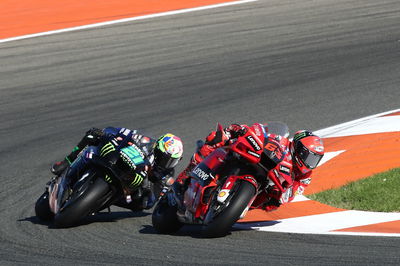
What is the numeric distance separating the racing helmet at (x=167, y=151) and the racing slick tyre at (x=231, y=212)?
124cm

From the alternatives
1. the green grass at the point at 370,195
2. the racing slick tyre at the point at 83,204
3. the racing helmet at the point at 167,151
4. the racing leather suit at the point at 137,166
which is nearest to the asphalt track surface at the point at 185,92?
the racing slick tyre at the point at 83,204

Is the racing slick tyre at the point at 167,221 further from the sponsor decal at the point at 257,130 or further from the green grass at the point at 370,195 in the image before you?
the green grass at the point at 370,195

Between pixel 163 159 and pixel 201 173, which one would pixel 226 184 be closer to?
pixel 201 173

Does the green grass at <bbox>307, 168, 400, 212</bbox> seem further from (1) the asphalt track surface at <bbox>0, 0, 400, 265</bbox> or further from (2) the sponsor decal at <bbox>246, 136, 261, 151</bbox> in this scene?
(2) the sponsor decal at <bbox>246, 136, 261, 151</bbox>

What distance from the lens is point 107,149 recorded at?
27.6ft

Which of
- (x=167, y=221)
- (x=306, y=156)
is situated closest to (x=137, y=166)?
(x=167, y=221)

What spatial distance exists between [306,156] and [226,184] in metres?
0.86

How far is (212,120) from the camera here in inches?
511

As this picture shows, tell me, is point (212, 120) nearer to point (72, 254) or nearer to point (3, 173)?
point (3, 173)

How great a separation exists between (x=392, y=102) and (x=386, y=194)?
Answer: 4.40m

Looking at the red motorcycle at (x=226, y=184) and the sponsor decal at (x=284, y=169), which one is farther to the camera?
the sponsor decal at (x=284, y=169)

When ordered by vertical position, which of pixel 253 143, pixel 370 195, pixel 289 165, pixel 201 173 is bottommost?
pixel 370 195

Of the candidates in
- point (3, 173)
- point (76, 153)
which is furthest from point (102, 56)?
point (76, 153)

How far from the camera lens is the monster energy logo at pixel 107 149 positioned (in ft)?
27.5
